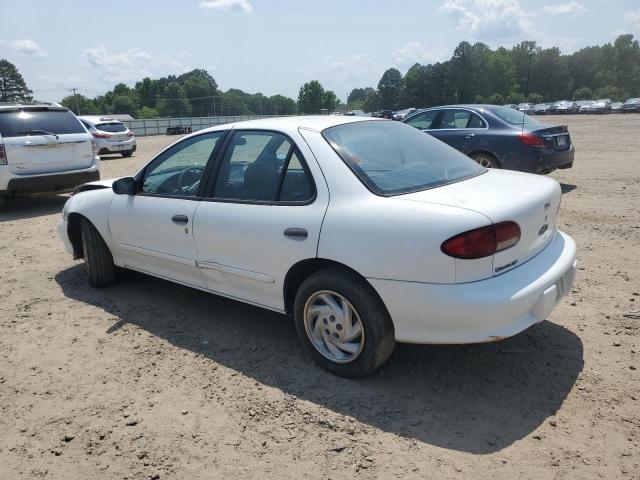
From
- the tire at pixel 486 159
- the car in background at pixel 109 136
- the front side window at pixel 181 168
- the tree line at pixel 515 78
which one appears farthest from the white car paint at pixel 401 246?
the tree line at pixel 515 78

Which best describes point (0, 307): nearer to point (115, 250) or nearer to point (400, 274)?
point (115, 250)

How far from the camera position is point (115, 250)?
4.73 meters

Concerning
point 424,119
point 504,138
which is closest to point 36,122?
point 424,119

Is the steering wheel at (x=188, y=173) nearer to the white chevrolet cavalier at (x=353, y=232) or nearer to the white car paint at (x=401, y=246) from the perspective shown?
the white chevrolet cavalier at (x=353, y=232)

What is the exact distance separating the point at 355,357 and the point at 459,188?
1.23m

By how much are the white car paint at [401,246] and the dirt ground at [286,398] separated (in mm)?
453

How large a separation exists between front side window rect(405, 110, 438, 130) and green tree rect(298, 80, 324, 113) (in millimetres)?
102942

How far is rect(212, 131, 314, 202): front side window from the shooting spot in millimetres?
3383

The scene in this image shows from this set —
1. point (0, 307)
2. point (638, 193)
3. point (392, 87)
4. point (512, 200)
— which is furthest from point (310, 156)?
point (392, 87)

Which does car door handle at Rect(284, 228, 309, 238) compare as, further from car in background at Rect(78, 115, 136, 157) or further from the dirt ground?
car in background at Rect(78, 115, 136, 157)

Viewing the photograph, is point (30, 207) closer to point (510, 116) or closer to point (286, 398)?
point (286, 398)

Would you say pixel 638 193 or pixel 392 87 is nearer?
pixel 638 193

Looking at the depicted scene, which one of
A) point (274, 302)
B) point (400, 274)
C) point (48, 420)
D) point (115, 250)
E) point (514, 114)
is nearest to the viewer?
point (400, 274)

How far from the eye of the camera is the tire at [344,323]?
2.98m
